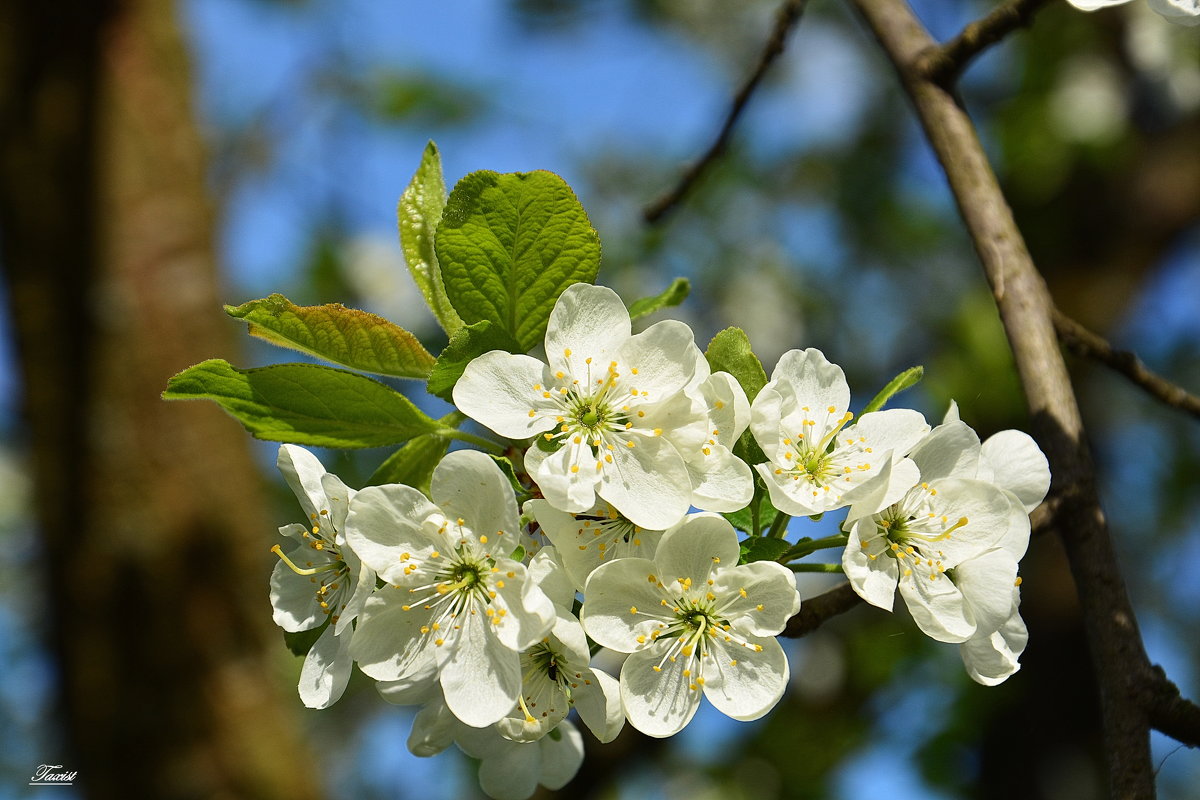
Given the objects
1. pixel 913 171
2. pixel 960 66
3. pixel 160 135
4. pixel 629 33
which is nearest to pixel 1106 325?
pixel 913 171

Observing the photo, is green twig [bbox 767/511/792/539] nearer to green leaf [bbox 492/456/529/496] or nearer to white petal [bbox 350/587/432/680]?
green leaf [bbox 492/456/529/496]

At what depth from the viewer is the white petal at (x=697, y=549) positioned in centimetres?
98

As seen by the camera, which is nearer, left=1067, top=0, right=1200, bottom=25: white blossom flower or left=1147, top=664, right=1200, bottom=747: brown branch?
left=1147, top=664, right=1200, bottom=747: brown branch

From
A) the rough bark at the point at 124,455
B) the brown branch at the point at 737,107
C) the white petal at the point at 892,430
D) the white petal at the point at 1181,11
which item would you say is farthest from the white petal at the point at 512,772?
the rough bark at the point at 124,455

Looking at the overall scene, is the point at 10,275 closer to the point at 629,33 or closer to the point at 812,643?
the point at 812,643

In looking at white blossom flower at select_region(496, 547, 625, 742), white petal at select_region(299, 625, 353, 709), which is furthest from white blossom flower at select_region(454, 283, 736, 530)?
white petal at select_region(299, 625, 353, 709)

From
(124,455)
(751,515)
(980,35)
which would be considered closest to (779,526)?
(751,515)

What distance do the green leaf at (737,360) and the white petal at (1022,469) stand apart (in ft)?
0.96

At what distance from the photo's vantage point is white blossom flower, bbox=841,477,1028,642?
40.4 inches

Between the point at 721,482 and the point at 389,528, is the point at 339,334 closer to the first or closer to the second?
the point at 389,528

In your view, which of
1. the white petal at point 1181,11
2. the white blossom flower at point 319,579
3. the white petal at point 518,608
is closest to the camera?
the white petal at point 518,608

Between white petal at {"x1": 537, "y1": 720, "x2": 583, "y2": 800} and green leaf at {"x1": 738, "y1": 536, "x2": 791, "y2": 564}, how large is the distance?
43 centimetres

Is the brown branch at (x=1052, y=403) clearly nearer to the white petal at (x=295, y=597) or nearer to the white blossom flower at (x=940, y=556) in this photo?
the white blossom flower at (x=940, y=556)

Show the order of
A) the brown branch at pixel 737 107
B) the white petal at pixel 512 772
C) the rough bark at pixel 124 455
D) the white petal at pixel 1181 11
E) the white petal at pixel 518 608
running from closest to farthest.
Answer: the white petal at pixel 518 608 → the white petal at pixel 1181 11 → the white petal at pixel 512 772 → the brown branch at pixel 737 107 → the rough bark at pixel 124 455
